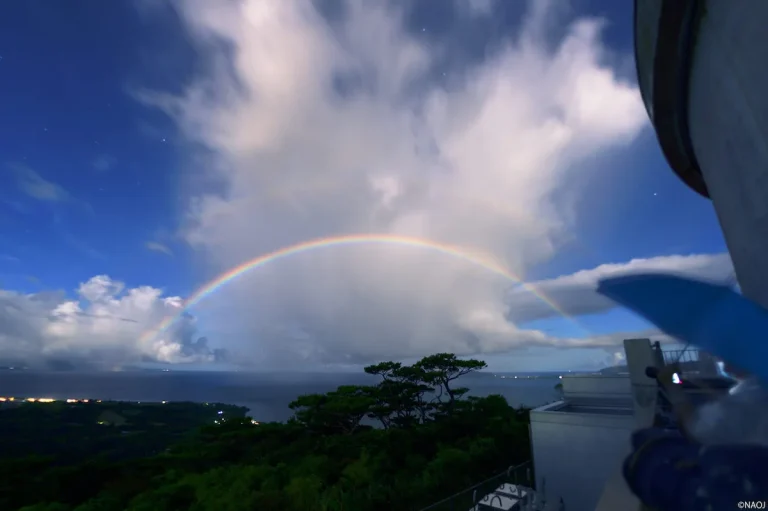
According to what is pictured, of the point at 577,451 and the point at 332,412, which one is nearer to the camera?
the point at 577,451

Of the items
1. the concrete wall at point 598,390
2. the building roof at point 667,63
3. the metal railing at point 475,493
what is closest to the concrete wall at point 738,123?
the building roof at point 667,63

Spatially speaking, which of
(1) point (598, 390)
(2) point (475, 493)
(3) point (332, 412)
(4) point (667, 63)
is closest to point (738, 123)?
(4) point (667, 63)

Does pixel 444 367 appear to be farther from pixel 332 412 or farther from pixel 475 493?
pixel 475 493

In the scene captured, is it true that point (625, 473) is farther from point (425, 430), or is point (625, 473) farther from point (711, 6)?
point (425, 430)

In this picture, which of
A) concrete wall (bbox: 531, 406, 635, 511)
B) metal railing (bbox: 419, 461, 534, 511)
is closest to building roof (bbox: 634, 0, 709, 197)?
concrete wall (bbox: 531, 406, 635, 511)

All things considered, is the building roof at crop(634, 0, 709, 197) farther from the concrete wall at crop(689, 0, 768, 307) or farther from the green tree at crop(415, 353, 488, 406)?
the green tree at crop(415, 353, 488, 406)
